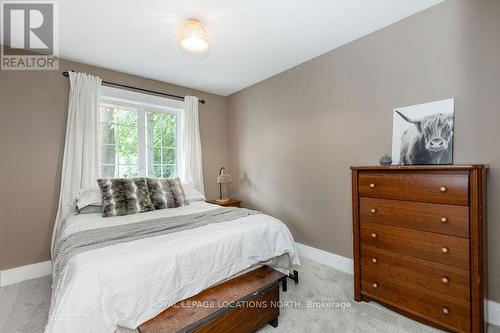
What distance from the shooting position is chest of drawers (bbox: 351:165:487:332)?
1.50m

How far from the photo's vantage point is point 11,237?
8.14ft

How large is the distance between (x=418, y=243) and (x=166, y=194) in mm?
2497

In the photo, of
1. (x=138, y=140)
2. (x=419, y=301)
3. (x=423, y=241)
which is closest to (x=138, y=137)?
(x=138, y=140)

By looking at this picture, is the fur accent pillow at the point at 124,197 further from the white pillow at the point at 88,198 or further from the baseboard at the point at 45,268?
the baseboard at the point at 45,268

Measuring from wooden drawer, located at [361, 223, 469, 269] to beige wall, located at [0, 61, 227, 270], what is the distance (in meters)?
3.33

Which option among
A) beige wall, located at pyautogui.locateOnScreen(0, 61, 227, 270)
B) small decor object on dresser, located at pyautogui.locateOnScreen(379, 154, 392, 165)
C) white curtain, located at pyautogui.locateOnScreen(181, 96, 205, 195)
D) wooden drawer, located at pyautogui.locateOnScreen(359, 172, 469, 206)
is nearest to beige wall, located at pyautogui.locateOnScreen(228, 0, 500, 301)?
small decor object on dresser, located at pyautogui.locateOnScreen(379, 154, 392, 165)

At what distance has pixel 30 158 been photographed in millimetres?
2559

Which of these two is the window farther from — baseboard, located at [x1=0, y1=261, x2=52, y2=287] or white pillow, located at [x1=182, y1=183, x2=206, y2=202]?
baseboard, located at [x1=0, y1=261, x2=52, y2=287]

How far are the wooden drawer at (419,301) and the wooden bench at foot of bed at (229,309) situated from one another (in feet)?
2.71

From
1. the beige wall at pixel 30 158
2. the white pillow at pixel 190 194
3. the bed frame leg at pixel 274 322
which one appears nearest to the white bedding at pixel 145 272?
the bed frame leg at pixel 274 322

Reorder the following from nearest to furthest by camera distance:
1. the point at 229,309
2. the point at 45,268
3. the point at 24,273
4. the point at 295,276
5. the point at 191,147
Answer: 1. the point at 229,309
2. the point at 295,276
3. the point at 24,273
4. the point at 45,268
5. the point at 191,147

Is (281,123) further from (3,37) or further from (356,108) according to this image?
(3,37)

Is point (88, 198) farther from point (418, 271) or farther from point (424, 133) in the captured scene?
point (424, 133)

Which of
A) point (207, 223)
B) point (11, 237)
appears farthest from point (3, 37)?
point (207, 223)
